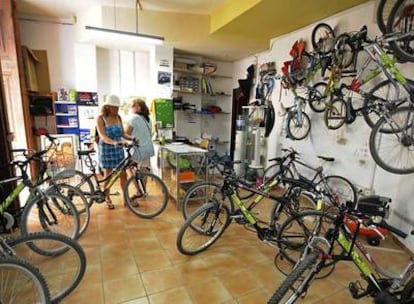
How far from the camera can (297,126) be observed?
4.30 m

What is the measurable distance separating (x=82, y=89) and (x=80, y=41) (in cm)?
94

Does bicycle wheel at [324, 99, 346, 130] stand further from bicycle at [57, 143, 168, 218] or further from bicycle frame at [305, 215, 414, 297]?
bicycle at [57, 143, 168, 218]

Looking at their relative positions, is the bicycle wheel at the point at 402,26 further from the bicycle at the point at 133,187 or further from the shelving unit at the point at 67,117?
the shelving unit at the point at 67,117

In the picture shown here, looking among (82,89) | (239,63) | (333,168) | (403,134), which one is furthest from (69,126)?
(403,134)

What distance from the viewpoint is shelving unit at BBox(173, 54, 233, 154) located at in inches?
238

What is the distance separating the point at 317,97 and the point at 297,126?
0.67 metres

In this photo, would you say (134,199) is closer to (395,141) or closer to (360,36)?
(395,141)

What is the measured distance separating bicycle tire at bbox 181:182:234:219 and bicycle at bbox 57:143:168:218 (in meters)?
0.40

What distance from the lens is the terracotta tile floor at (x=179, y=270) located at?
6.45 feet

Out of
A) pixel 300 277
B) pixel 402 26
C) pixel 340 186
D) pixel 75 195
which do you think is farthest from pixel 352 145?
pixel 75 195

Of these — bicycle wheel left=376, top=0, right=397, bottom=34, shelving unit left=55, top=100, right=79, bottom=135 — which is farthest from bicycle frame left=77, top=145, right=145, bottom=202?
bicycle wheel left=376, top=0, right=397, bottom=34

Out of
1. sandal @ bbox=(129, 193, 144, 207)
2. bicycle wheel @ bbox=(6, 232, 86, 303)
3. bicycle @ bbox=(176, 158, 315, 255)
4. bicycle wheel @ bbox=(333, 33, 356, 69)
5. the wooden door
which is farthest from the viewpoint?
the wooden door

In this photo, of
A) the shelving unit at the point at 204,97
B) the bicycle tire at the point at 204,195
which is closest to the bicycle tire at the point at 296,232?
the bicycle tire at the point at 204,195

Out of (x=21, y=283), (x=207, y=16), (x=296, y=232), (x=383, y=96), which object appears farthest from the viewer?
(x=207, y=16)
